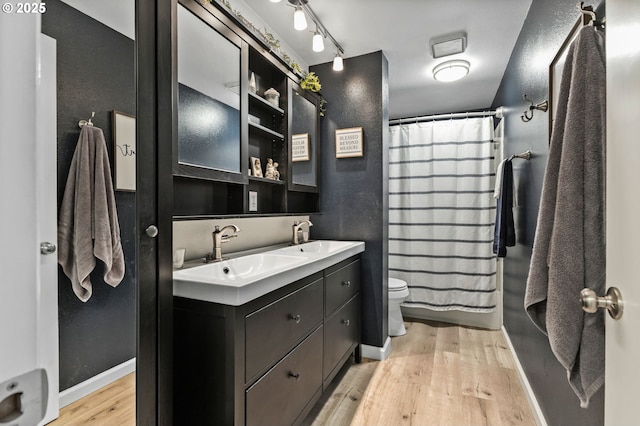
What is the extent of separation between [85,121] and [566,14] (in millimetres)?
1835

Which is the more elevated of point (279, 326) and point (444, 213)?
point (444, 213)

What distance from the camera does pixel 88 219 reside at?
0.80 m

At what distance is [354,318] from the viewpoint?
2.39 metres

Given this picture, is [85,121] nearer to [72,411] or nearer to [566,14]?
[72,411]

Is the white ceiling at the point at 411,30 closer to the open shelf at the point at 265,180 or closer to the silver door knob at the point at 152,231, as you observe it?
the open shelf at the point at 265,180

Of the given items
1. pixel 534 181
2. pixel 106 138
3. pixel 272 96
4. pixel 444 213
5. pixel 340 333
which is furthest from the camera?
pixel 444 213

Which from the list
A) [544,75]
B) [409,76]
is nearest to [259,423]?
[544,75]

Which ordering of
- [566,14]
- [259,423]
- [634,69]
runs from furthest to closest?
[566,14]
[259,423]
[634,69]

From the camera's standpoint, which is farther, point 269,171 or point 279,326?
point 269,171

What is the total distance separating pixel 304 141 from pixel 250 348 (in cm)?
167

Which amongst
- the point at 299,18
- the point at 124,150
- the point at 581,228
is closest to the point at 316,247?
the point at 299,18

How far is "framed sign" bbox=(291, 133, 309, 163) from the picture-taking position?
2.42 meters

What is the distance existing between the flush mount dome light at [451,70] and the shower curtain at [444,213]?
2.05ft

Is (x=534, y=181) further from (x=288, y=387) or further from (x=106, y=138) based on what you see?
(x=106, y=138)
